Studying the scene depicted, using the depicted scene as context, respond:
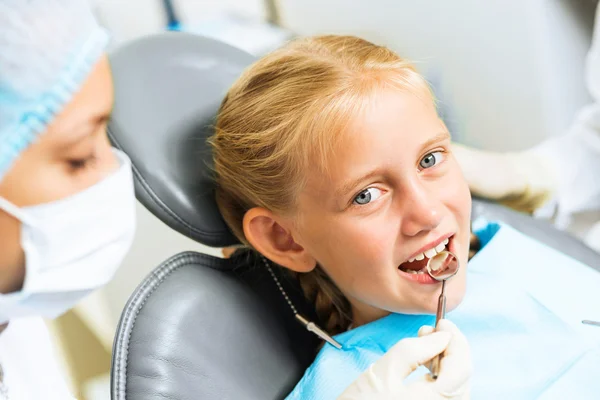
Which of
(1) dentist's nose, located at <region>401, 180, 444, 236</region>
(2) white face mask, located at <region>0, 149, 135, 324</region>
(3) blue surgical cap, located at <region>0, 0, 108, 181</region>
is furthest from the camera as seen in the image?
(1) dentist's nose, located at <region>401, 180, 444, 236</region>

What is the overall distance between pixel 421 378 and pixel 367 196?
27cm

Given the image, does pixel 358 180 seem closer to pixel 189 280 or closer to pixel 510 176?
pixel 189 280

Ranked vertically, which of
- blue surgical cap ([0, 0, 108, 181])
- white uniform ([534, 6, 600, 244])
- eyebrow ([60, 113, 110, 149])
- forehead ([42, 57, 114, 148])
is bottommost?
white uniform ([534, 6, 600, 244])

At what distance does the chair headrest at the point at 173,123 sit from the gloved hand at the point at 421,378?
411 millimetres

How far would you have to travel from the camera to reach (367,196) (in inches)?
37.3

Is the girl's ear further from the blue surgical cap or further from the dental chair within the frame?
the blue surgical cap

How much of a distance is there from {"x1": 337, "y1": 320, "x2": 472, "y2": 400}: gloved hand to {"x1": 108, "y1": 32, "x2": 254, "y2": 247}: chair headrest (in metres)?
0.41

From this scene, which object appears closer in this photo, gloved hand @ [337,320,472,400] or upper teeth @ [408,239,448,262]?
gloved hand @ [337,320,472,400]

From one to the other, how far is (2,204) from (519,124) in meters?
1.68

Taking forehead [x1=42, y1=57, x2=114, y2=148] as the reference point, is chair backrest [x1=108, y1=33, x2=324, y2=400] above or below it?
below

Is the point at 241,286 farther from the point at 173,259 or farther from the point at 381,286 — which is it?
the point at 381,286

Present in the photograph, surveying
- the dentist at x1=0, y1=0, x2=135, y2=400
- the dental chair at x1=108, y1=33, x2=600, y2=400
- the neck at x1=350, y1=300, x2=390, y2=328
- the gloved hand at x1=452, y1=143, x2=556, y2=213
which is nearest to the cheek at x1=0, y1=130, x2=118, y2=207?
the dentist at x1=0, y1=0, x2=135, y2=400

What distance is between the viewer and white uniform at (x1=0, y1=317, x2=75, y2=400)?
2.99ft

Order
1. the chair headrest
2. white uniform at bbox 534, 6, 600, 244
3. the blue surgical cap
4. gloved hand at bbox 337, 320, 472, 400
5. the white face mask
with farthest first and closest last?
white uniform at bbox 534, 6, 600, 244 < the chair headrest < gloved hand at bbox 337, 320, 472, 400 < the white face mask < the blue surgical cap
